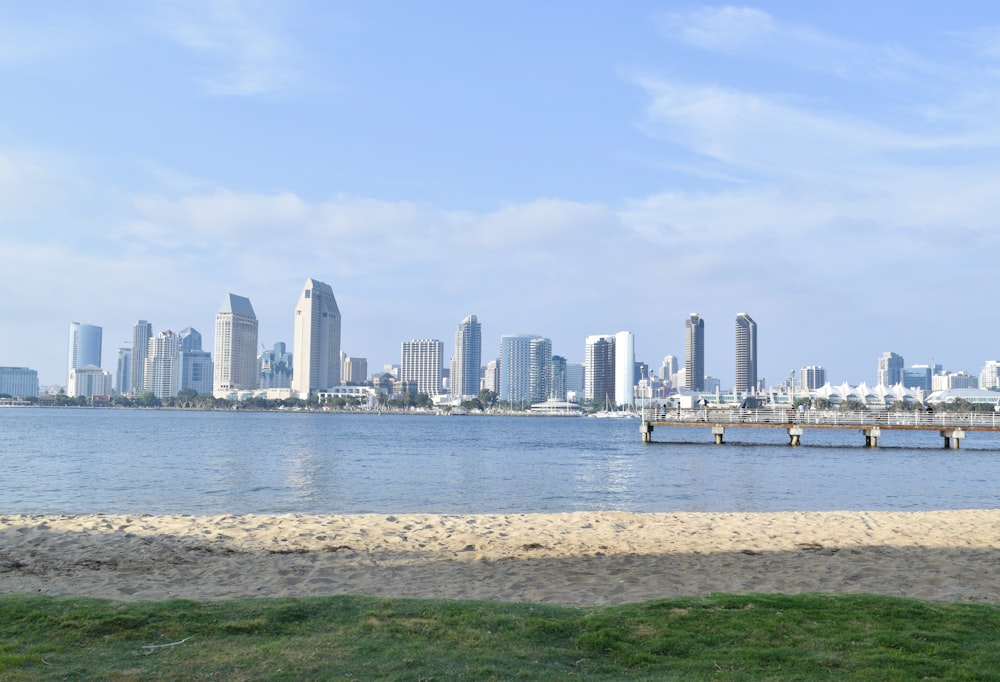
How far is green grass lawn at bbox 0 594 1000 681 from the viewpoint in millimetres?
7355

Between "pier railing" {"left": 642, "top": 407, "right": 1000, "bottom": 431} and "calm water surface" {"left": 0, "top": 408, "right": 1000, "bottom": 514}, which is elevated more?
"pier railing" {"left": 642, "top": 407, "right": 1000, "bottom": 431}

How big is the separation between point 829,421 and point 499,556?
59662mm

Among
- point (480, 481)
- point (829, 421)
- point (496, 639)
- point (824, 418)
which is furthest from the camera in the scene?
point (824, 418)

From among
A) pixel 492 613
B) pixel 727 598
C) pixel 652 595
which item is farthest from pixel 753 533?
pixel 492 613

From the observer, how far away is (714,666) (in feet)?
24.8

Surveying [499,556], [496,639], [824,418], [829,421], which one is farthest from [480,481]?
[824,418]

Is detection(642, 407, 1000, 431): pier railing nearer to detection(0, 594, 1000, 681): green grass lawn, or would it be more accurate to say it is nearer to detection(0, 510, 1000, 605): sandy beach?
detection(0, 510, 1000, 605): sandy beach

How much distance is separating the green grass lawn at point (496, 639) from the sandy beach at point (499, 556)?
2555mm

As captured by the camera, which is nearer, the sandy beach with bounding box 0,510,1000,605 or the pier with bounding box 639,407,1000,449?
the sandy beach with bounding box 0,510,1000,605

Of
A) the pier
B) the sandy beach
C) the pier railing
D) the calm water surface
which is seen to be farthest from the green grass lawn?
the pier railing

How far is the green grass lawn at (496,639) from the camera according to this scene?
736 cm

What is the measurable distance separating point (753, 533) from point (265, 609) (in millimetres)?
12619

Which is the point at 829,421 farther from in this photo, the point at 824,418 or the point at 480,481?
the point at 480,481

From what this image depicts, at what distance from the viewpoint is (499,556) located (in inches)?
631
